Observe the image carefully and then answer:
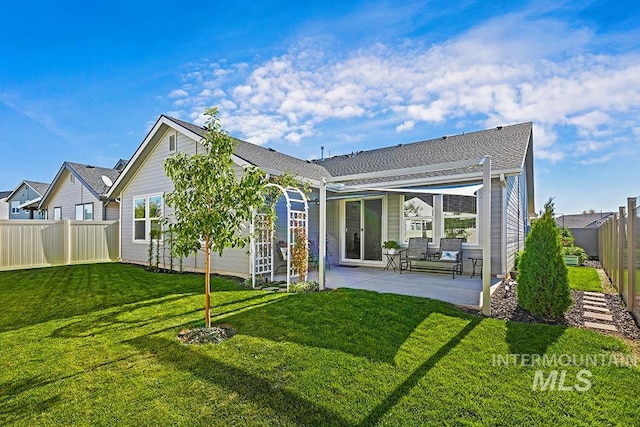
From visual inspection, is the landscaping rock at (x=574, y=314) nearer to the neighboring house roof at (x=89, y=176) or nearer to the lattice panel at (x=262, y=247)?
the lattice panel at (x=262, y=247)

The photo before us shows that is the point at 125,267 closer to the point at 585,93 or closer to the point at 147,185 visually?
the point at 147,185

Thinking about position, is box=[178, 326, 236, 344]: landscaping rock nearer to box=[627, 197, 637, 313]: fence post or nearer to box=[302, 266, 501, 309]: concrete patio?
box=[302, 266, 501, 309]: concrete patio

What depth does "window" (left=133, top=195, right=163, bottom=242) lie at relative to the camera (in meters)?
12.1

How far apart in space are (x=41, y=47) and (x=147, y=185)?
5.44 meters

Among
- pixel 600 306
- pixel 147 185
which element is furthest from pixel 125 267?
pixel 600 306

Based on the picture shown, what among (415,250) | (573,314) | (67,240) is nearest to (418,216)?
(415,250)

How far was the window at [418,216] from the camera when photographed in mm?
10750

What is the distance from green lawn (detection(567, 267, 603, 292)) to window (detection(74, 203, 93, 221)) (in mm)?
21762

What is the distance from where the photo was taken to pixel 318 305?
239 inches

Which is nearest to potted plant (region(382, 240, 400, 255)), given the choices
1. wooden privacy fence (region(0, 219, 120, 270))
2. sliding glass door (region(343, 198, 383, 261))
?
sliding glass door (region(343, 198, 383, 261))

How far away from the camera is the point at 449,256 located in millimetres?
9711

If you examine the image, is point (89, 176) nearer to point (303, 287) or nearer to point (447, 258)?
point (303, 287)

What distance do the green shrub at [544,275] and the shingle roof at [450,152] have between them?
3.41 m

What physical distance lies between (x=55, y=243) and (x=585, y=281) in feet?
59.7
